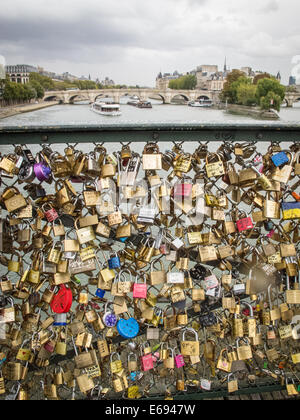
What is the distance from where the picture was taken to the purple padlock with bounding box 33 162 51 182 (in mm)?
1371

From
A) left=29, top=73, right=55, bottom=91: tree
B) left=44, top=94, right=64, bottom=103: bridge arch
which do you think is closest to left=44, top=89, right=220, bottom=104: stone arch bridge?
left=44, top=94, right=64, bottom=103: bridge arch

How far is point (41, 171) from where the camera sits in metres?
1.37

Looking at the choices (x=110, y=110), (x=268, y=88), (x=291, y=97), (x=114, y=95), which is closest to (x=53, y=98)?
(x=114, y=95)

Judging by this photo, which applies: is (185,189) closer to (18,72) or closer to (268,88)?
(268,88)

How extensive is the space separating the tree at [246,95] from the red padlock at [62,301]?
45.7 metres

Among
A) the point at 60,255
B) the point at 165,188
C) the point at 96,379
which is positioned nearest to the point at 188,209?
the point at 165,188

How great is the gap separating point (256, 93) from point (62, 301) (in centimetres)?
4516

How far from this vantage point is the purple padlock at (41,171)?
137cm

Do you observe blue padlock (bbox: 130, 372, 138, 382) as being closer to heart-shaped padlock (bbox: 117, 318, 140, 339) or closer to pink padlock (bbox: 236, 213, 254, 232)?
heart-shaped padlock (bbox: 117, 318, 140, 339)

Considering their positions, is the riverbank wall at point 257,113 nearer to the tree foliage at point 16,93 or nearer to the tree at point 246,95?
the tree at point 246,95

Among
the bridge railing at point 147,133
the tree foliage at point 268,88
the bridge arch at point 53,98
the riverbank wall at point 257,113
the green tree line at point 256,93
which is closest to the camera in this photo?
the bridge railing at point 147,133

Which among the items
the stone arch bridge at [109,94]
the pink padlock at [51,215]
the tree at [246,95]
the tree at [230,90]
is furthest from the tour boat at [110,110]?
the pink padlock at [51,215]

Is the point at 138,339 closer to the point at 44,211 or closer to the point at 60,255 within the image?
the point at 60,255

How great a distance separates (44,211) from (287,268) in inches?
49.7
